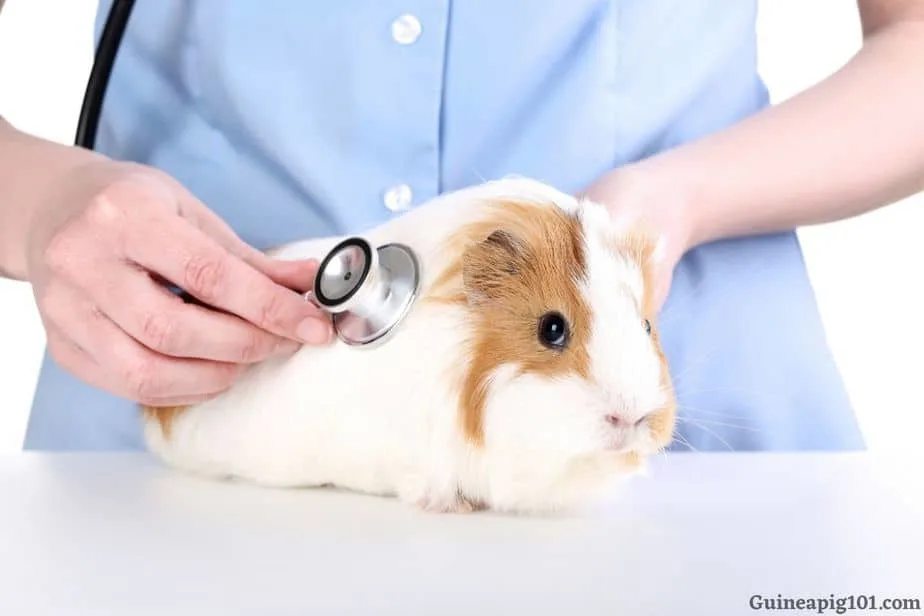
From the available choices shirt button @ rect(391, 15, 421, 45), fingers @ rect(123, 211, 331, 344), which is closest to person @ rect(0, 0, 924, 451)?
shirt button @ rect(391, 15, 421, 45)

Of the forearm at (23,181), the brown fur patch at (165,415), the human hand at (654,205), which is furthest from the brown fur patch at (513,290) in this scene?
the forearm at (23,181)

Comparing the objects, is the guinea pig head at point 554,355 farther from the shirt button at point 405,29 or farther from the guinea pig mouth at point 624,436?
the shirt button at point 405,29

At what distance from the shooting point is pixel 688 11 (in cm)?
173

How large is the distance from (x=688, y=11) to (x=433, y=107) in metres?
0.45

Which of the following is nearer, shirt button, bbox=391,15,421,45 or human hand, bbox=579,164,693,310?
human hand, bbox=579,164,693,310

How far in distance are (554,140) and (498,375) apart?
1.97 feet

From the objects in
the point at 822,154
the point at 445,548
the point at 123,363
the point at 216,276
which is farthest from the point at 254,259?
the point at 822,154

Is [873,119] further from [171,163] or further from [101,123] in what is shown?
[101,123]

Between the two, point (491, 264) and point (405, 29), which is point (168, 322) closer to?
point (491, 264)

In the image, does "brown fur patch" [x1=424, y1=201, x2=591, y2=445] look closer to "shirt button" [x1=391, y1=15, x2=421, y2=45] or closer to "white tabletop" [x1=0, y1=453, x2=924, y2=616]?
"white tabletop" [x1=0, y1=453, x2=924, y2=616]

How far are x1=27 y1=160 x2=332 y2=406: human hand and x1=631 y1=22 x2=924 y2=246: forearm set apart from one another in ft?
2.11

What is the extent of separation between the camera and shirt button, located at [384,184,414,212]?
1650 millimetres

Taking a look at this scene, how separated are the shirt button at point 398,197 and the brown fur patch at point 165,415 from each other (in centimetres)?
45

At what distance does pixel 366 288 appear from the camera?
119 cm
